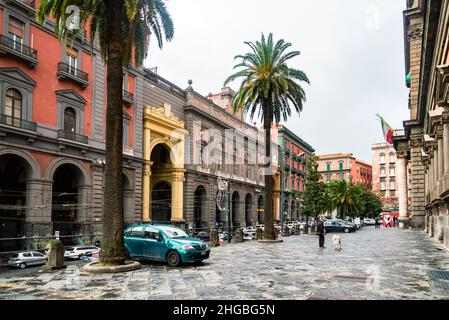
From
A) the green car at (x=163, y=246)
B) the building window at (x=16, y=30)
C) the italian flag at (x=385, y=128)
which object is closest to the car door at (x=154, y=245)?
the green car at (x=163, y=246)

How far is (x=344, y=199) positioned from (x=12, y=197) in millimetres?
48369

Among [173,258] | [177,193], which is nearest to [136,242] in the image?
[173,258]

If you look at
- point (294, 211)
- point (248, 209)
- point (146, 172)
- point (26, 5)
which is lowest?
point (294, 211)

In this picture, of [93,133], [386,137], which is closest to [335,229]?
[386,137]

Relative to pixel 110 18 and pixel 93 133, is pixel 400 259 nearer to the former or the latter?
pixel 110 18

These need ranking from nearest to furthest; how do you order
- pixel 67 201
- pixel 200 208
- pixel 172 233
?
pixel 172 233 → pixel 67 201 → pixel 200 208

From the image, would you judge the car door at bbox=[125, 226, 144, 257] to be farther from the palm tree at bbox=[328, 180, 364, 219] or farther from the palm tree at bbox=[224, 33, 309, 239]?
the palm tree at bbox=[328, 180, 364, 219]

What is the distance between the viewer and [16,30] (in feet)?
88.3

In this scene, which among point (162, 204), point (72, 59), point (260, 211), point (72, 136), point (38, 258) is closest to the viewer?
point (38, 258)

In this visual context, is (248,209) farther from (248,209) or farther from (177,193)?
(177,193)

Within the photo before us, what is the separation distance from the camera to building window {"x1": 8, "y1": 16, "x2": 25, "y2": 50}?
26.5 metres

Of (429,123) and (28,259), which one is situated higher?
(429,123)

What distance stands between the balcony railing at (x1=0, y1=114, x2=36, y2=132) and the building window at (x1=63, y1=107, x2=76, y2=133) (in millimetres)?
3643
